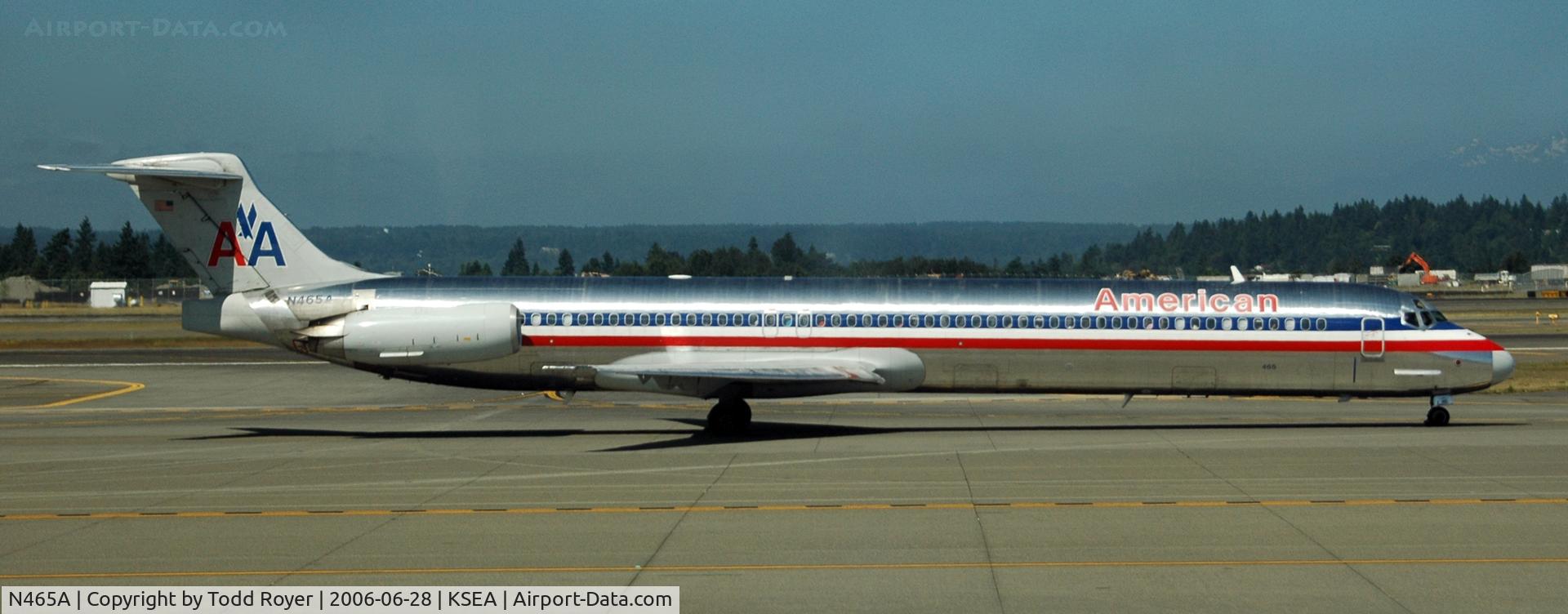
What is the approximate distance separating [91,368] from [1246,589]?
42.5 metres

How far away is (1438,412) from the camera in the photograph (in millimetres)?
26938

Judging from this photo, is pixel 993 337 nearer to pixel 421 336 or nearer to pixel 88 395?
pixel 421 336

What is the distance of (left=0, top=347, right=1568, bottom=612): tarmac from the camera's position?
13.5 meters

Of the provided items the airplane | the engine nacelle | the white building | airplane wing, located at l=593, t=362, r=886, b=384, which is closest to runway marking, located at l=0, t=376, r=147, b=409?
the airplane

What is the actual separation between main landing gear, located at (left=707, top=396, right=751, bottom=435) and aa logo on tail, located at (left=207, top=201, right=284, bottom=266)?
30.4 ft

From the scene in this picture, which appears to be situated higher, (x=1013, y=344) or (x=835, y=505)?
(x=1013, y=344)

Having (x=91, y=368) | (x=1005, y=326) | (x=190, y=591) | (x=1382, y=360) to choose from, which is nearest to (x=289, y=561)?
(x=190, y=591)

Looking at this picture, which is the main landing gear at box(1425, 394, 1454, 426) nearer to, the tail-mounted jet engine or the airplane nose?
the airplane nose

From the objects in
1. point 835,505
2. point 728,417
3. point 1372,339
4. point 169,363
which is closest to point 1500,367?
point 1372,339

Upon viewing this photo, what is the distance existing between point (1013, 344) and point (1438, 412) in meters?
8.58

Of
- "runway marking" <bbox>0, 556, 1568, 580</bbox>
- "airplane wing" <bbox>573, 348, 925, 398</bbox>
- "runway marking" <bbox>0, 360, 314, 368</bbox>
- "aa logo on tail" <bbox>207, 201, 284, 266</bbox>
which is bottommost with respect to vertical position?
"runway marking" <bbox>0, 360, 314, 368</bbox>

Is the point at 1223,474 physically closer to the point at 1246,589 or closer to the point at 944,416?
the point at 1246,589

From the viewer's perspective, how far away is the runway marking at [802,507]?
17.5 m

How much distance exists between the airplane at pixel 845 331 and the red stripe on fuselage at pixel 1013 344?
0.10ft
